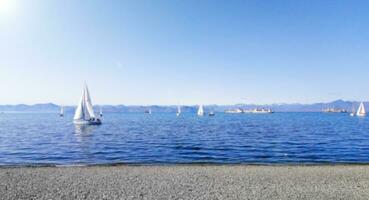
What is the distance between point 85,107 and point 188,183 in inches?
3141

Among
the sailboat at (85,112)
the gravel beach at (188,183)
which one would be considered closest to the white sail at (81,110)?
the sailboat at (85,112)

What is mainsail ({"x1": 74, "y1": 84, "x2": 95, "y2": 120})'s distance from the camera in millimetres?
90500

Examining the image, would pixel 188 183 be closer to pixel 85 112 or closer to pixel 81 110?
pixel 85 112

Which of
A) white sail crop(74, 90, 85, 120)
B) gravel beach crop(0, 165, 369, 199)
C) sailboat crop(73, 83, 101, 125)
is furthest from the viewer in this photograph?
white sail crop(74, 90, 85, 120)

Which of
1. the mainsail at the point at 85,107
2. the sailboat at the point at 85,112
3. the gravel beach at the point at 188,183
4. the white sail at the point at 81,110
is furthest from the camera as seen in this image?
the mainsail at the point at 85,107

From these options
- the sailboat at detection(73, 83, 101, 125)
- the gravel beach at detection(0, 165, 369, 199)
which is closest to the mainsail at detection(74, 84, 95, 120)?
the sailboat at detection(73, 83, 101, 125)

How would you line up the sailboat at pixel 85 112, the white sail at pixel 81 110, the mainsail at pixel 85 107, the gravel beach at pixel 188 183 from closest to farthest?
the gravel beach at pixel 188 183 → the sailboat at pixel 85 112 → the white sail at pixel 81 110 → the mainsail at pixel 85 107

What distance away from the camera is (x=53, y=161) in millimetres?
29031

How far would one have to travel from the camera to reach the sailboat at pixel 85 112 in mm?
89938

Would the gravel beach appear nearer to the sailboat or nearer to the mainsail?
the sailboat

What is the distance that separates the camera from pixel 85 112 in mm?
90812

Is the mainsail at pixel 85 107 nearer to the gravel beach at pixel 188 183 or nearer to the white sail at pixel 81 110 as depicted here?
the white sail at pixel 81 110

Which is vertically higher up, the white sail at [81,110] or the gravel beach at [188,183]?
the white sail at [81,110]

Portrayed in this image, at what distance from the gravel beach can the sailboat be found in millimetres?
71040
